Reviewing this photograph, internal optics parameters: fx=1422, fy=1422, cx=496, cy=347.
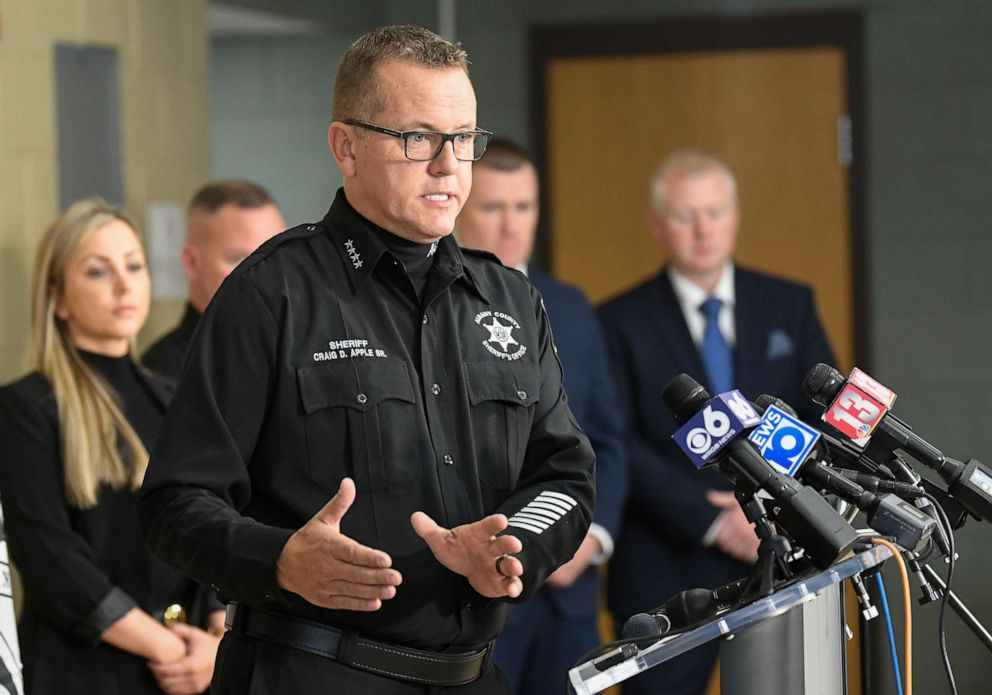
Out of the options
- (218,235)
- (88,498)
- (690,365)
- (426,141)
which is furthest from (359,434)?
(690,365)

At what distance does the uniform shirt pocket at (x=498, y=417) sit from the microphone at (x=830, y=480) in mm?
426

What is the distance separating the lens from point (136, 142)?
147 inches

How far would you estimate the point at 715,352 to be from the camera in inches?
137

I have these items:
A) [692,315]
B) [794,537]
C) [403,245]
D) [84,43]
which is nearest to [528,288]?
[403,245]

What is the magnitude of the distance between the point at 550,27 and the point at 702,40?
0.51 metres

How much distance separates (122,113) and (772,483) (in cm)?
266

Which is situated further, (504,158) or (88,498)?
(504,158)

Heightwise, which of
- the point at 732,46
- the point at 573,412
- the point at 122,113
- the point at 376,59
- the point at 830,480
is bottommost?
the point at 573,412

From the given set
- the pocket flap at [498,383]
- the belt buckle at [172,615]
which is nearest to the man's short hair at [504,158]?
the belt buckle at [172,615]

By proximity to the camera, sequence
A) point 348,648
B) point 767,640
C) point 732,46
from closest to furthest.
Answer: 1. point 767,640
2. point 348,648
3. point 732,46

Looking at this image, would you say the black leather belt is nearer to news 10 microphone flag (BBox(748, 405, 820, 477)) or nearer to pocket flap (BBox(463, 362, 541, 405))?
pocket flap (BBox(463, 362, 541, 405))

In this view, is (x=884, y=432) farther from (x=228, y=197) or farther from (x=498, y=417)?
(x=228, y=197)

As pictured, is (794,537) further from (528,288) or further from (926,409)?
(926,409)

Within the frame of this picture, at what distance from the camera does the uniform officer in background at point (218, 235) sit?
10.7 feet
